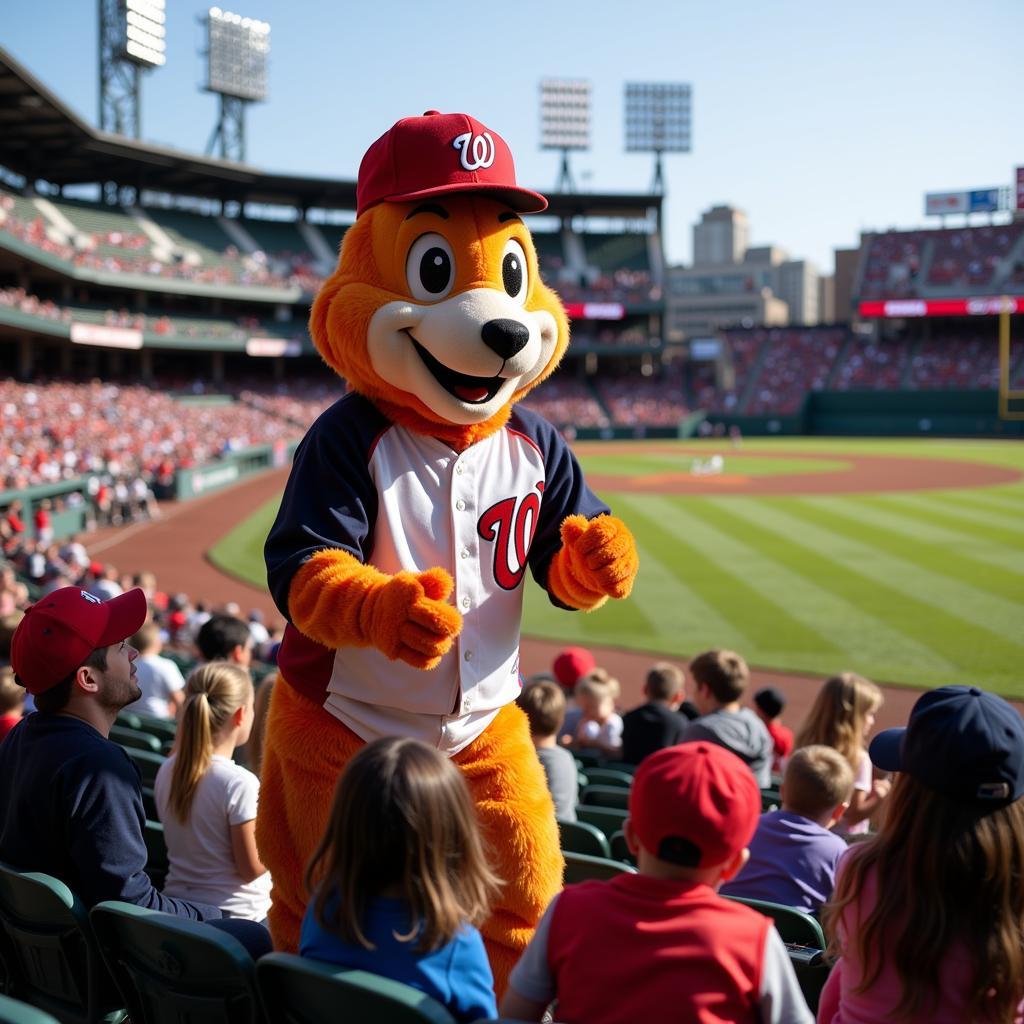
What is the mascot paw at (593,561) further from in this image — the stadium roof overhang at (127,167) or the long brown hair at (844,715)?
the stadium roof overhang at (127,167)

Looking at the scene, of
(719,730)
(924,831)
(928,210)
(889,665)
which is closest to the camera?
(924,831)

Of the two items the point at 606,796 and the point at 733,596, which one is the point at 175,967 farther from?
the point at 733,596

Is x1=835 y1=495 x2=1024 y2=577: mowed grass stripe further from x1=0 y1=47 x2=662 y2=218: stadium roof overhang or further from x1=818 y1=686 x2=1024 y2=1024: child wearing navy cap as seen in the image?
x1=0 y1=47 x2=662 y2=218: stadium roof overhang

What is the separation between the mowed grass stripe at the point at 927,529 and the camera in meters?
16.5

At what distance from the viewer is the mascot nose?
338 centimetres

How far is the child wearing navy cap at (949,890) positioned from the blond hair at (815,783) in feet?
4.13

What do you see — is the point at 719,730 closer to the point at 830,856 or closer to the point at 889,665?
the point at 830,856

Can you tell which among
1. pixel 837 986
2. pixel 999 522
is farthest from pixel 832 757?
pixel 999 522

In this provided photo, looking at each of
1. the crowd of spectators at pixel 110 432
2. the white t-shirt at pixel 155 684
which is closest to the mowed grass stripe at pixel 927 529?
the white t-shirt at pixel 155 684

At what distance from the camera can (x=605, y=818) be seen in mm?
4992

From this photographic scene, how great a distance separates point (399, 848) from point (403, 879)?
8 cm

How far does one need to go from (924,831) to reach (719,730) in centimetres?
286

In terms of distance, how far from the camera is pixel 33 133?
131 feet

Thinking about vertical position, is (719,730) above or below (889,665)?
above
